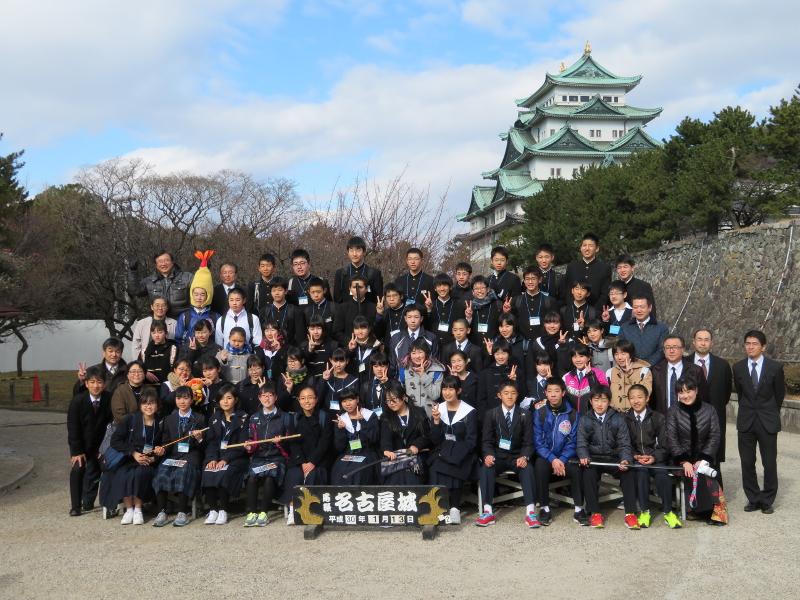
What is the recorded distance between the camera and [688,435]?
659 cm

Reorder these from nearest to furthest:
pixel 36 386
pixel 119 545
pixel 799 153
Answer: pixel 119 545, pixel 799 153, pixel 36 386

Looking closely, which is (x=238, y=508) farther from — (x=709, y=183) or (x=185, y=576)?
(x=709, y=183)

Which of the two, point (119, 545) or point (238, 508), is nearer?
point (119, 545)

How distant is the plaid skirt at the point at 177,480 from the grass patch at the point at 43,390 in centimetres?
1211

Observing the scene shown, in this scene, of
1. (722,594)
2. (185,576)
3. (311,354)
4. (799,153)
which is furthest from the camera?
(799,153)

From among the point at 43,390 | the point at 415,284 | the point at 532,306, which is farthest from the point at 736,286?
the point at 43,390

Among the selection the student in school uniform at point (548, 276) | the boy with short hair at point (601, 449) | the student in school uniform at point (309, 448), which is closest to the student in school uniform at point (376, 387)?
the student in school uniform at point (309, 448)

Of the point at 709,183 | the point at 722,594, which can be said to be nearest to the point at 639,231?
the point at 709,183

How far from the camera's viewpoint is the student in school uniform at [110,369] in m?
7.59

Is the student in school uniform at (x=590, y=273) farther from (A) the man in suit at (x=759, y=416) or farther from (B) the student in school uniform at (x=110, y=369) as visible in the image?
(B) the student in school uniform at (x=110, y=369)

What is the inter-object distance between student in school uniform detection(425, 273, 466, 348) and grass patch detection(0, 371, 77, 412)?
40.6ft

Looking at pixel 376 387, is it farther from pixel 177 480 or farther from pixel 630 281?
pixel 630 281

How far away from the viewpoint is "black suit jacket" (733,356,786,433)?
6840mm

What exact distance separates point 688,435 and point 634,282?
2.17 metres
